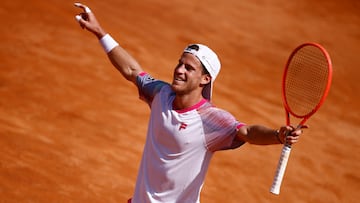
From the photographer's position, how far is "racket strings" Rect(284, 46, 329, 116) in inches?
223

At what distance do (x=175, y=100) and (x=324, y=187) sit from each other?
170 inches

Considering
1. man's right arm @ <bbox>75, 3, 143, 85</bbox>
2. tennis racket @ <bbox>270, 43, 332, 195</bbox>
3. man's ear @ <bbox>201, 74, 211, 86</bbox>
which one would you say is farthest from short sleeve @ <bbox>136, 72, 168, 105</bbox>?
tennis racket @ <bbox>270, 43, 332, 195</bbox>

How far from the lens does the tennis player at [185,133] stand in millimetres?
5238

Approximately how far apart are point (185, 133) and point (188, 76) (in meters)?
0.40

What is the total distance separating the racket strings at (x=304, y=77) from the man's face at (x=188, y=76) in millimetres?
782

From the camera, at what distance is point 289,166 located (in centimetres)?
958

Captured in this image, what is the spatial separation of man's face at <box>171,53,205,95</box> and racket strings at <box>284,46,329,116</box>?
30.8 inches

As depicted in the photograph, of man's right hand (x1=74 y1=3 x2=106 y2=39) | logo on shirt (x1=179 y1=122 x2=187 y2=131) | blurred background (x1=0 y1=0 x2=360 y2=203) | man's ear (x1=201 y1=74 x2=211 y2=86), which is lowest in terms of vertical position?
blurred background (x1=0 y1=0 x2=360 y2=203)

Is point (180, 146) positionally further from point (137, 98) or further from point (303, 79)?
point (137, 98)

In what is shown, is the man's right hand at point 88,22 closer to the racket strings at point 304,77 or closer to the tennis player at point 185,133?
the tennis player at point 185,133

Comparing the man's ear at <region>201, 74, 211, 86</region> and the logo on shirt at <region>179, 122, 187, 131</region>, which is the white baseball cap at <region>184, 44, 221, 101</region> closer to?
the man's ear at <region>201, 74, 211, 86</region>

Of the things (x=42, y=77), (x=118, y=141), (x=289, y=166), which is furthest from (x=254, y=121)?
(x=42, y=77)

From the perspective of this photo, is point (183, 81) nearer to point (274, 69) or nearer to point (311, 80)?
point (311, 80)

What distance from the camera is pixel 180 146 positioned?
527 centimetres
